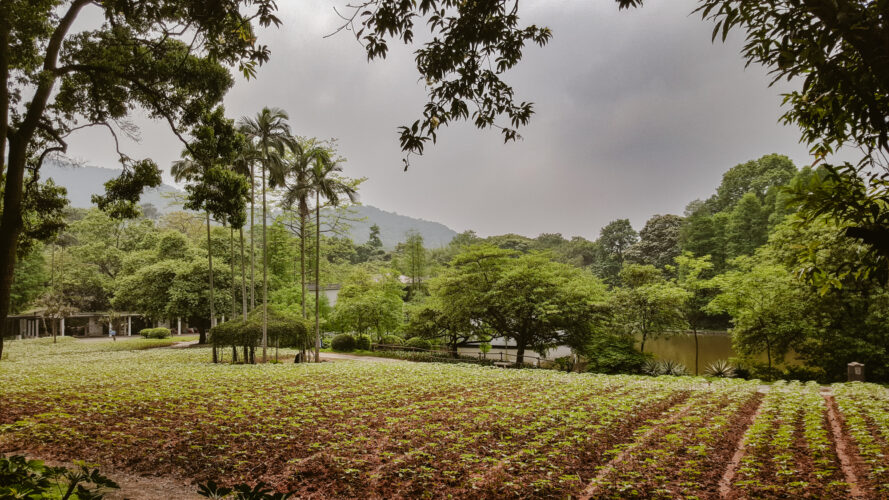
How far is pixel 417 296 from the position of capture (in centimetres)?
3412

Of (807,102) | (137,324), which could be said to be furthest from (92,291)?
(807,102)

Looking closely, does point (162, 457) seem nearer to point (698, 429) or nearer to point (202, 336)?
point (698, 429)

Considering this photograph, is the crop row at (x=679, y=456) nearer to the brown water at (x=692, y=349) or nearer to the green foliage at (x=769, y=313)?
the green foliage at (x=769, y=313)

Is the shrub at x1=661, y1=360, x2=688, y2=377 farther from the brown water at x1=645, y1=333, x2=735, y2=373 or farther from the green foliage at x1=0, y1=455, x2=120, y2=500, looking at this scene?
the green foliage at x1=0, y1=455, x2=120, y2=500

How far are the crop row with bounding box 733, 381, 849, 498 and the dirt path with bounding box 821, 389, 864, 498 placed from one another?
0.07 metres

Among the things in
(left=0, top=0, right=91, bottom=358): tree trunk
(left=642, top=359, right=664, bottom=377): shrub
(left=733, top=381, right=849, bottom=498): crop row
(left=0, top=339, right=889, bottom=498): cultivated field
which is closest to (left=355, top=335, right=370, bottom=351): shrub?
(left=0, top=339, right=889, bottom=498): cultivated field

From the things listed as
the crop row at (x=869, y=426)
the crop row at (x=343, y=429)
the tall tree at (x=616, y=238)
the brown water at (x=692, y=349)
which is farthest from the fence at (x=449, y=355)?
the tall tree at (x=616, y=238)

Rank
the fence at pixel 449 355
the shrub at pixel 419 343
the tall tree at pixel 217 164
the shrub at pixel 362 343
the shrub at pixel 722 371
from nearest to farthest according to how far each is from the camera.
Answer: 1. the tall tree at pixel 217 164
2. the shrub at pixel 722 371
3. the fence at pixel 449 355
4. the shrub at pixel 419 343
5. the shrub at pixel 362 343

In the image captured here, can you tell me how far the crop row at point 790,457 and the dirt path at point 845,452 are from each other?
0.23ft

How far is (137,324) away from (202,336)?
18.6 meters

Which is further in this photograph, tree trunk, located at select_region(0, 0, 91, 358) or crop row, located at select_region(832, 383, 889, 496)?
tree trunk, located at select_region(0, 0, 91, 358)

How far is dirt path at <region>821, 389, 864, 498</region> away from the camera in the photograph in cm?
449

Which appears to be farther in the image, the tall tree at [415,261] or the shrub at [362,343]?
the tall tree at [415,261]

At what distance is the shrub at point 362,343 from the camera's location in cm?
2625
